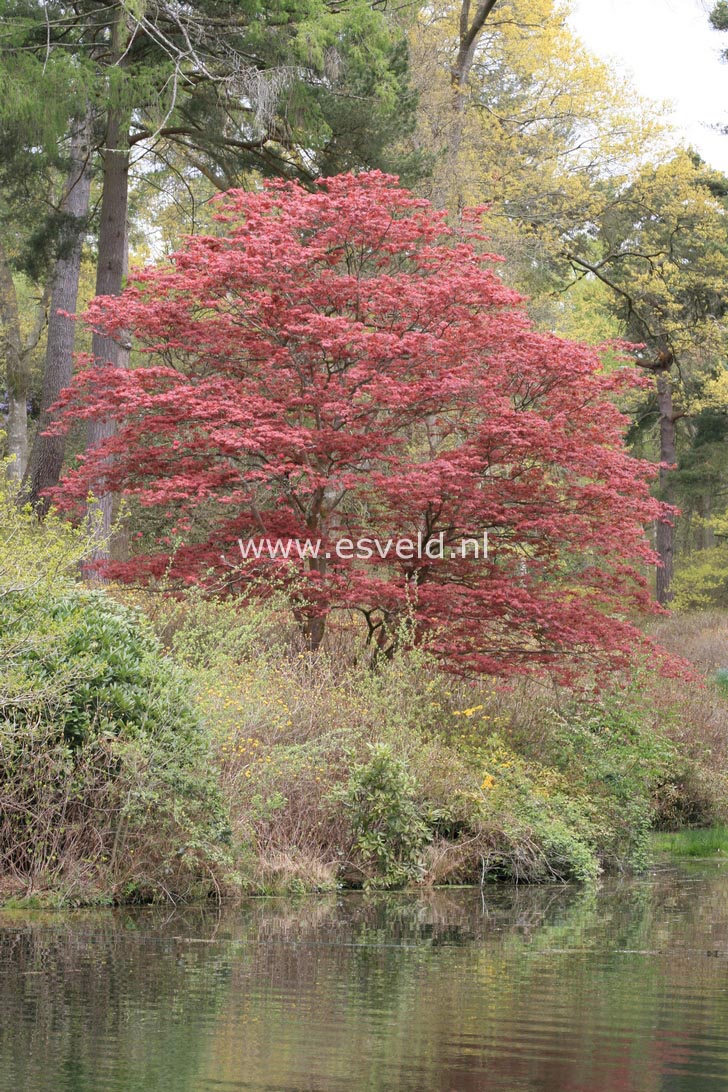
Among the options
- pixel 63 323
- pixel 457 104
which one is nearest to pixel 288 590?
pixel 63 323

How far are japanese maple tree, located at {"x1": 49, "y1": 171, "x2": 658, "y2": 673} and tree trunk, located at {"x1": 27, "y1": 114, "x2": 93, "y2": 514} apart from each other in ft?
21.1

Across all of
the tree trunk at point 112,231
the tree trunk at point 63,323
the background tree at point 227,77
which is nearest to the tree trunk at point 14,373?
the tree trunk at point 63,323

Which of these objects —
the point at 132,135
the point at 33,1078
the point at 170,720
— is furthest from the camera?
the point at 132,135

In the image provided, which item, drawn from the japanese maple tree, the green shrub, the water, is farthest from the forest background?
the water

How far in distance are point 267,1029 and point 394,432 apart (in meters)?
9.26

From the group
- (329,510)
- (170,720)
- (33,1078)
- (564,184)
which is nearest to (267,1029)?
(33,1078)

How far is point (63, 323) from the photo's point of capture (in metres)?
21.2

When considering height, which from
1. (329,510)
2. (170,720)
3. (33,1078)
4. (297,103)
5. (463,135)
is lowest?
(33,1078)

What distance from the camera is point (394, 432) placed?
1452 centimetres

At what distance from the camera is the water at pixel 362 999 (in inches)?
204

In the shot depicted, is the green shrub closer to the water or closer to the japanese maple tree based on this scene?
the water

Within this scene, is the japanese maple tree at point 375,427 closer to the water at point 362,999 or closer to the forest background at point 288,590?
the forest background at point 288,590

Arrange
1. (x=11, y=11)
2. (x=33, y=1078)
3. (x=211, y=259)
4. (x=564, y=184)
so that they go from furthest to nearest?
(x=564, y=184) < (x=11, y=11) < (x=211, y=259) < (x=33, y=1078)

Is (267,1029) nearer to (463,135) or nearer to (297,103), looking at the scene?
(297,103)
